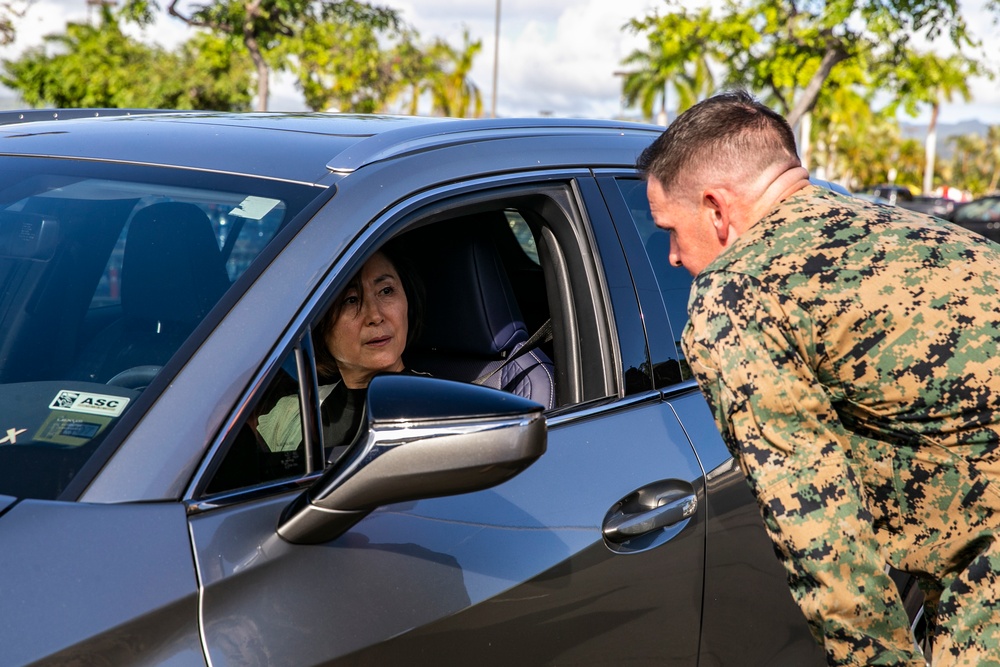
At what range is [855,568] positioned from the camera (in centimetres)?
172

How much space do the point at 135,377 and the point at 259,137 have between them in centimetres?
60

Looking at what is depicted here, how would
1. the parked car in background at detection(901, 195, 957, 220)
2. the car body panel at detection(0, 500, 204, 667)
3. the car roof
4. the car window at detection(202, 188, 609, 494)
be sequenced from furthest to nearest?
the parked car in background at detection(901, 195, 957, 220) → the car window at detection(202, 188, 609, 494) → the car roof → the car body panel at detection(0, 500, 204, 667)

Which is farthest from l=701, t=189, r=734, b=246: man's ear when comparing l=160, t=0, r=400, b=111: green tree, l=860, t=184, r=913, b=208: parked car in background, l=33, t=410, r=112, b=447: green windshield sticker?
l=860, t=184, r=913, b=208: parked car in background

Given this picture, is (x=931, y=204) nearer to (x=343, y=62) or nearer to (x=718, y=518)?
(x=343, y=62)

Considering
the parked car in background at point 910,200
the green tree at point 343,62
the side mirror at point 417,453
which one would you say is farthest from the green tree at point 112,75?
the side mirror at point 417,453

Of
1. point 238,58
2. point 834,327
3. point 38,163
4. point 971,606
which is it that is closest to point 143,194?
point 38,163

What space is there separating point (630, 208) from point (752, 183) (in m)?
0.62

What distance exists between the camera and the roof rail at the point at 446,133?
6.56ft

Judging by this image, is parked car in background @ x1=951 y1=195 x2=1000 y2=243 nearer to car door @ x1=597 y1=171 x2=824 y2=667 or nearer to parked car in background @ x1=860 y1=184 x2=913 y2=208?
parked car in background @ x1=860 y1=184 x2=913 y2=208

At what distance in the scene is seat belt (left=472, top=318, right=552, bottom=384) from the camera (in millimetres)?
2840

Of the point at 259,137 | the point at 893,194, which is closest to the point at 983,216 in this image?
the point at 893,194

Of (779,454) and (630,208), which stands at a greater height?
(630,208)

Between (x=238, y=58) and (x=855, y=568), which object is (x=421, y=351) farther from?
(x=238, y=58)

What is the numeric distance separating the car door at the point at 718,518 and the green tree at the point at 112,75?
25564 mm
